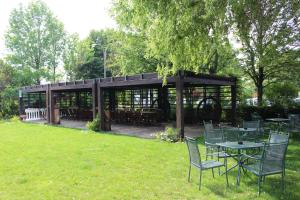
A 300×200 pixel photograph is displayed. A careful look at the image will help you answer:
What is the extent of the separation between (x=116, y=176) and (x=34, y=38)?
25.7 m

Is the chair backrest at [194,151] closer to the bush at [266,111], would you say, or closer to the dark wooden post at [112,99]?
the bush at [266,111]

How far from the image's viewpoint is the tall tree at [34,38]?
1025 inches

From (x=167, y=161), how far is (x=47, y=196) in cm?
282

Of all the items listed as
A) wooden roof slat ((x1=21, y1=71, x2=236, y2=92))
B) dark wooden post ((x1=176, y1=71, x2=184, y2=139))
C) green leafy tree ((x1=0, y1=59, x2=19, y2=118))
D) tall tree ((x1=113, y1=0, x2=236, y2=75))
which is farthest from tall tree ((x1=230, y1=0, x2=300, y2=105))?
green leafy tree ((x1=0, y1=59, x2=19, y2=118))

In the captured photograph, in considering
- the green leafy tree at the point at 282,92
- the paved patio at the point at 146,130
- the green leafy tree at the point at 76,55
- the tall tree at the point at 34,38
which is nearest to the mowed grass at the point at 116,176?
the paved patio at the point at 146,130

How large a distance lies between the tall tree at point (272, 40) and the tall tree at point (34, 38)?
64.3 ft

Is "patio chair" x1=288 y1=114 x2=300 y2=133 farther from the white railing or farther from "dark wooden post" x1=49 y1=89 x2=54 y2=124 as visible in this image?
the white railing

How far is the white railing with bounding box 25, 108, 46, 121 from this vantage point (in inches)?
717

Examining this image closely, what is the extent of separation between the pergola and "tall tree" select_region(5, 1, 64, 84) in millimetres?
6155

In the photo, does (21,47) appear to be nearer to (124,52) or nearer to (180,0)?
(124,52)

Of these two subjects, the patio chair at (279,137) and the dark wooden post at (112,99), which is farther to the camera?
the dark wooden post at (112,99)

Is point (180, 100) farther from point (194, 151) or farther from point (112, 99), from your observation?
point (112, 99)

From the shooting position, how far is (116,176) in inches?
199

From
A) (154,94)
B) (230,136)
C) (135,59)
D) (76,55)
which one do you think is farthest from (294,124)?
(76,55)
